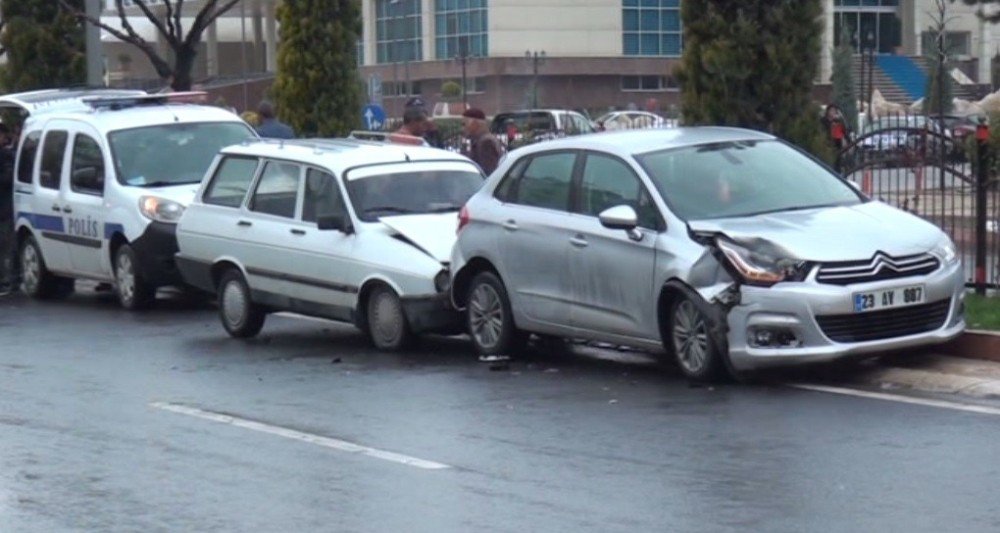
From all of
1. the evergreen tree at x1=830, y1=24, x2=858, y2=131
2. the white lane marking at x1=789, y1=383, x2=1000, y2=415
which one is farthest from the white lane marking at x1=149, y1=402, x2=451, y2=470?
the evergreen tree at x1=830, y1=24, x2=858, y2=131

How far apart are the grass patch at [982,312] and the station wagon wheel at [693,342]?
1.97 m

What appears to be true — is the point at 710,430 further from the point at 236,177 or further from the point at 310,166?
the point at 236,177

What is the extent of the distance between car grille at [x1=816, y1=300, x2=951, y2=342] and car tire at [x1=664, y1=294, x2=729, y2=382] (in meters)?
0.71

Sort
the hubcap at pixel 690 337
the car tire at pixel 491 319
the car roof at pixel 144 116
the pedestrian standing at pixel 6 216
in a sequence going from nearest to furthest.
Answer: the hubcap at pixel 690 337 < the car tire at pixel 491 319 < the car roof at pixel 144 116 < the pedestrian standing at pixel 6 216

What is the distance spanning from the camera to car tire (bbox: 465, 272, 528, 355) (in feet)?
44.2

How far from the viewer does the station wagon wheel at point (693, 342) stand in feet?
38.5

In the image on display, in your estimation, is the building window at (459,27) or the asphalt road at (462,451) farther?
the building window at (459,27)

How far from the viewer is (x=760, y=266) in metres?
11.5

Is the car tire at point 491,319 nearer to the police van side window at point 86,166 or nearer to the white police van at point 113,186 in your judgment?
the white police van at point 113,186

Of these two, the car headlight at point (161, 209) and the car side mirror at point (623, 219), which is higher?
the car side mirror at point (623, 219)

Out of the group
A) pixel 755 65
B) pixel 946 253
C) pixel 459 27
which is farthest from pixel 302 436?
pixel 459 27

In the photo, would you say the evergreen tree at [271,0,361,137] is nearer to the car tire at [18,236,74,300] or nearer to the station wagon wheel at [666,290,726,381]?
the car tire at [18,236,74,300]

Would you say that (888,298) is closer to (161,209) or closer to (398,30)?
(161,209)

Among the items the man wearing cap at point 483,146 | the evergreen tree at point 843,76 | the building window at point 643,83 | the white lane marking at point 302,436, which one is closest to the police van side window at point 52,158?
the man wearing cap at point 483,146
